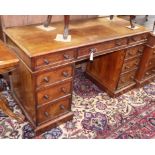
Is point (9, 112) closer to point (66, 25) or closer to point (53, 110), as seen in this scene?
point (53, 110)

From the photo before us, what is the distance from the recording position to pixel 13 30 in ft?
5.61

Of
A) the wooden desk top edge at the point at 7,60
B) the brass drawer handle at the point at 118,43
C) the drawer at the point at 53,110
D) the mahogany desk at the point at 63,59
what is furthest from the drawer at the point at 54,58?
the brass drawer handle at the point at 118,43

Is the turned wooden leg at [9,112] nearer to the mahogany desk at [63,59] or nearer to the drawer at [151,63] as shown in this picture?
the mahogany desk at [63,59]

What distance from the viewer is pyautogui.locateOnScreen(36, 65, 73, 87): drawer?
1.50 meters

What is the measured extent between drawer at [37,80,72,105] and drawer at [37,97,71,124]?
0.21 feet

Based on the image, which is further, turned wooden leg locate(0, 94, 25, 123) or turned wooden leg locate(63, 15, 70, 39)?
turned wooden leg locate(0, 94, 25, 123)

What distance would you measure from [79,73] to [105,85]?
20.5 inches

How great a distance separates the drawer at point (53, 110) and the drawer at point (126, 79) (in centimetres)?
79

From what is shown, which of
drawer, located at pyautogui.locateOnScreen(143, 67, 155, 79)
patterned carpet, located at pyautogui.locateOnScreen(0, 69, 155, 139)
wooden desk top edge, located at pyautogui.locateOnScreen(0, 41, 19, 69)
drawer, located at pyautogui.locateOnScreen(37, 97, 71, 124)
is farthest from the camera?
drawer, located at pyautogui.locateOnScreen(143, 67, 155, 79)

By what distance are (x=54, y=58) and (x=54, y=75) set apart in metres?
0.16

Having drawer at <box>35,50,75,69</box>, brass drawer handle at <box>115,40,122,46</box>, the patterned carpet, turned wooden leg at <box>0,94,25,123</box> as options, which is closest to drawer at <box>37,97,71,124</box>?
the patterned carpet

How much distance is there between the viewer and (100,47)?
69.2 inches

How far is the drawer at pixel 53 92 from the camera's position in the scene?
5.25ft

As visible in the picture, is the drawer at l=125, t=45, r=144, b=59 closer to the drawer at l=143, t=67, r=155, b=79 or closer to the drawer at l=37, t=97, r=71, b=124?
the drawer at l=143, t=67, r=155, b=79
